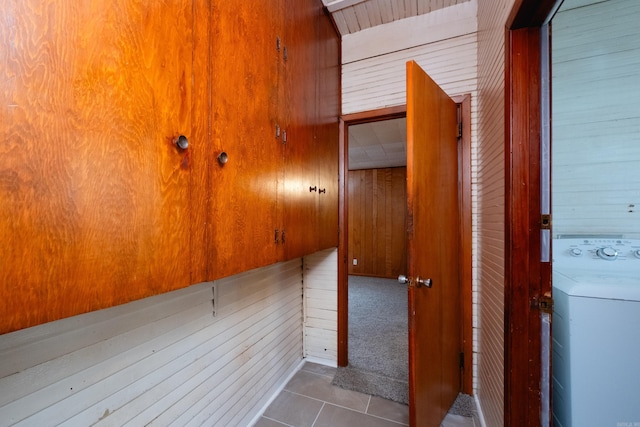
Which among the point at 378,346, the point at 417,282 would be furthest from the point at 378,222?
the point at 417,282

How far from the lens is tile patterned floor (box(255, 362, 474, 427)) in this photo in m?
1.54

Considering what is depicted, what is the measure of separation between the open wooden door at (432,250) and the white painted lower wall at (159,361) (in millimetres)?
974

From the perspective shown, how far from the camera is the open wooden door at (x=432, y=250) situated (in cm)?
124

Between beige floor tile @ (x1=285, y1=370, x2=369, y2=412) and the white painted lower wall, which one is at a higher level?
the white painted lower wall

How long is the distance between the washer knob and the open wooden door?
2.35 feet

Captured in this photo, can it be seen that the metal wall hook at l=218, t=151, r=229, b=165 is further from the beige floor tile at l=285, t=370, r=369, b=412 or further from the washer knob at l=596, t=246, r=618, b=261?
the washer knob at l=596, t=246, r=618, b=261

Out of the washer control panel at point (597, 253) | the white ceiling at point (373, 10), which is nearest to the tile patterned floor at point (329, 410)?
the washer control panel at point (597, 253)

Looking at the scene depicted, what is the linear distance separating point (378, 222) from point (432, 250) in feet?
13.3

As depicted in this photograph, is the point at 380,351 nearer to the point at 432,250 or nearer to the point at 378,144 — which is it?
the point at 432,250

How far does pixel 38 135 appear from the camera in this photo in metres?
0.48

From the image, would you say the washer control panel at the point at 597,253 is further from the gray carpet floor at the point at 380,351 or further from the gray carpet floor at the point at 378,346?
the gray carpet floor at the point at 378,346

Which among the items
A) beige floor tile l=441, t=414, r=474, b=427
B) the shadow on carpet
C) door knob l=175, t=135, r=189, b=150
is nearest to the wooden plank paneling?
the shadow on carpet

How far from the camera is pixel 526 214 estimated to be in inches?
41.4

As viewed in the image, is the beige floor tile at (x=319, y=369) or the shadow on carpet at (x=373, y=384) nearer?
the shadow on carpet at (x=373, y=384)
